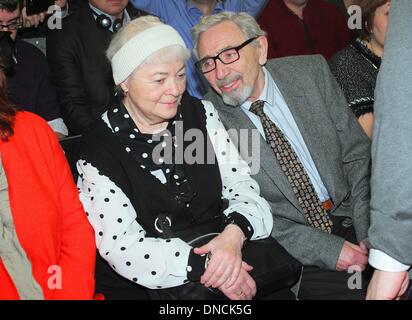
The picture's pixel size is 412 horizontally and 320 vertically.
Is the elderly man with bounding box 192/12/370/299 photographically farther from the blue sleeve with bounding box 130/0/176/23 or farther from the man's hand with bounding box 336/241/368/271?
the blue sleeve with bounding box 130/0/176/23

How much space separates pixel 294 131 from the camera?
2434 millimetres

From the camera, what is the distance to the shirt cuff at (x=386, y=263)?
136cm

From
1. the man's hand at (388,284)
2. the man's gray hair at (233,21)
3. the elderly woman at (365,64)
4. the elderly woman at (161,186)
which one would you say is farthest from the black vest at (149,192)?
the elderly woman at (365,64)

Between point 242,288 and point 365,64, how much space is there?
142cm

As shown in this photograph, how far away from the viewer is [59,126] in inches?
120

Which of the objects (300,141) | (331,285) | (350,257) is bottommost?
(331,285)

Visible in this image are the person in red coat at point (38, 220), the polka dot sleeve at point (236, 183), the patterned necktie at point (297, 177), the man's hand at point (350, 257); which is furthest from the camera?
the patterned necktie at point (297, 177)

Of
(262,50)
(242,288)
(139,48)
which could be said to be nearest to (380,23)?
(262,50)

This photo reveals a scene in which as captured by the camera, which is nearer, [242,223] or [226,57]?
[242,223]

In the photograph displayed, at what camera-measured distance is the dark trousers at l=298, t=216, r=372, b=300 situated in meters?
2.18

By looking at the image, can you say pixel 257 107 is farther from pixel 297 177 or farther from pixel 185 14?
pixel 185 14

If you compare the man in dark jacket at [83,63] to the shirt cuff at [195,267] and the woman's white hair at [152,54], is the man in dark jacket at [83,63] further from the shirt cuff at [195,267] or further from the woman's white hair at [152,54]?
the shirt cuff at [195,267]

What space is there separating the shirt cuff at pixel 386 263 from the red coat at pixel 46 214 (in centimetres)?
98
